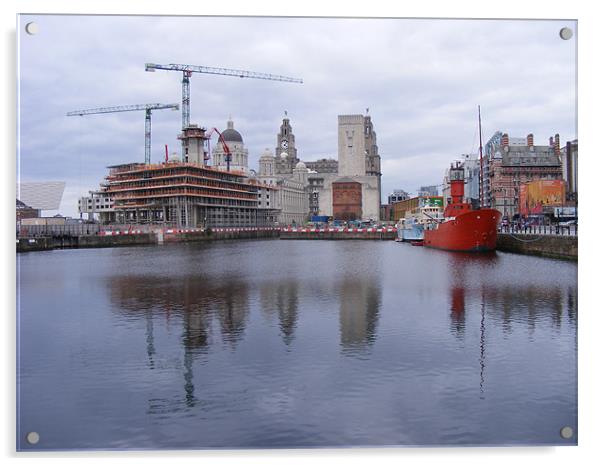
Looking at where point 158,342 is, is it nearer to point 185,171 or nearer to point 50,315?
point 50,315

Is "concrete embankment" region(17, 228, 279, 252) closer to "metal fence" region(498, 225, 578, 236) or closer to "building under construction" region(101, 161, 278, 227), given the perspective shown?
"building under construction" region(101, 161, 278, 227)

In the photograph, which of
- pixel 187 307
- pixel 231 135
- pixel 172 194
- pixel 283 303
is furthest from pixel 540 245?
pixel 231 135

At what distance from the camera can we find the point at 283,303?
23.8 metres

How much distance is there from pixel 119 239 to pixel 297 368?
7183cm

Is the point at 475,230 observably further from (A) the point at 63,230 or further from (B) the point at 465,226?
(A) the point at 63,230

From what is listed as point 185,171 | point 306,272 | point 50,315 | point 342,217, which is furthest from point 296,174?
point 50,315

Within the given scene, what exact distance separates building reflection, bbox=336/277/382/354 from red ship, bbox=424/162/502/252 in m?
26.7

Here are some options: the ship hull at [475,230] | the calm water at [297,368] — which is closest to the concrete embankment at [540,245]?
the ship hull at [475,230]

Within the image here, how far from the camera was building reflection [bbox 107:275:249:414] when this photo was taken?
15.0 metres

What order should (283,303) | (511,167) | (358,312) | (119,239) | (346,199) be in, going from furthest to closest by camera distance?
1. (346,199)
2. (511,167)
3. (119,239)
4. (283,303)
5. (358,312)

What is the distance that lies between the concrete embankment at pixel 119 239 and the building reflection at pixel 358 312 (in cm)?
3937

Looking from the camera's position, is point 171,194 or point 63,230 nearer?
point 63,230

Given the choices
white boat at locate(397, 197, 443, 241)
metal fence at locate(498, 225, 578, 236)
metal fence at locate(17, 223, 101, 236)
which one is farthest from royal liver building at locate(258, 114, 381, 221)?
metal fence at locate(17, 223, 101, 236)

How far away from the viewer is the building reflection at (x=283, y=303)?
18444 millimetres
